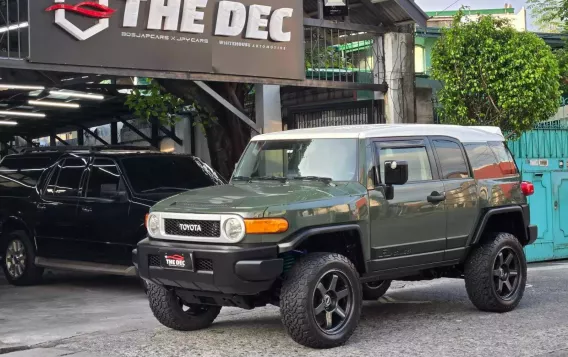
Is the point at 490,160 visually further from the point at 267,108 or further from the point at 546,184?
the point at 546,184

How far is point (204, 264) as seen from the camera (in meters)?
6.47

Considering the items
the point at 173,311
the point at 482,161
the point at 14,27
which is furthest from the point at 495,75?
the point at 14,27

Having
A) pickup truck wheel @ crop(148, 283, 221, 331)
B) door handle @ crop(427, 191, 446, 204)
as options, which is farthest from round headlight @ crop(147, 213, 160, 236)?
door handle @ crop(427, 191, 446, 204)

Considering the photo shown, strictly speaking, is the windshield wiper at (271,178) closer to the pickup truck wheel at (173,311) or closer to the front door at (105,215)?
the pickup truck wheel at (173,311)

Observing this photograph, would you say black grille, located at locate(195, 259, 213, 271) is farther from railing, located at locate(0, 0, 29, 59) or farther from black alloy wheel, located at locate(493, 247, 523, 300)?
railing, located at locate(0, 0, 29, 59)

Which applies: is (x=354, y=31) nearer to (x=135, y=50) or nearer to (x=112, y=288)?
(x=135, y=50)

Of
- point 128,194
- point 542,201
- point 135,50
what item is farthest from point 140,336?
point 542,201

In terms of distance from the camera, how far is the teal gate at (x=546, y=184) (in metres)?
13.4

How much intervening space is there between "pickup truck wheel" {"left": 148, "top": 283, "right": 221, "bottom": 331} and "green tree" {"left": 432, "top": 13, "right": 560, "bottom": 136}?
6.28 meters

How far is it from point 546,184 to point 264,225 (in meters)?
8.60

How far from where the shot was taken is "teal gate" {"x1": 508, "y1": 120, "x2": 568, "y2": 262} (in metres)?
13.4

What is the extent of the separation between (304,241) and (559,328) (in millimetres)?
2622

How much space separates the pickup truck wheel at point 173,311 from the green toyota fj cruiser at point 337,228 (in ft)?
0.04

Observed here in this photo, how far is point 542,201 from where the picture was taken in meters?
13.5
